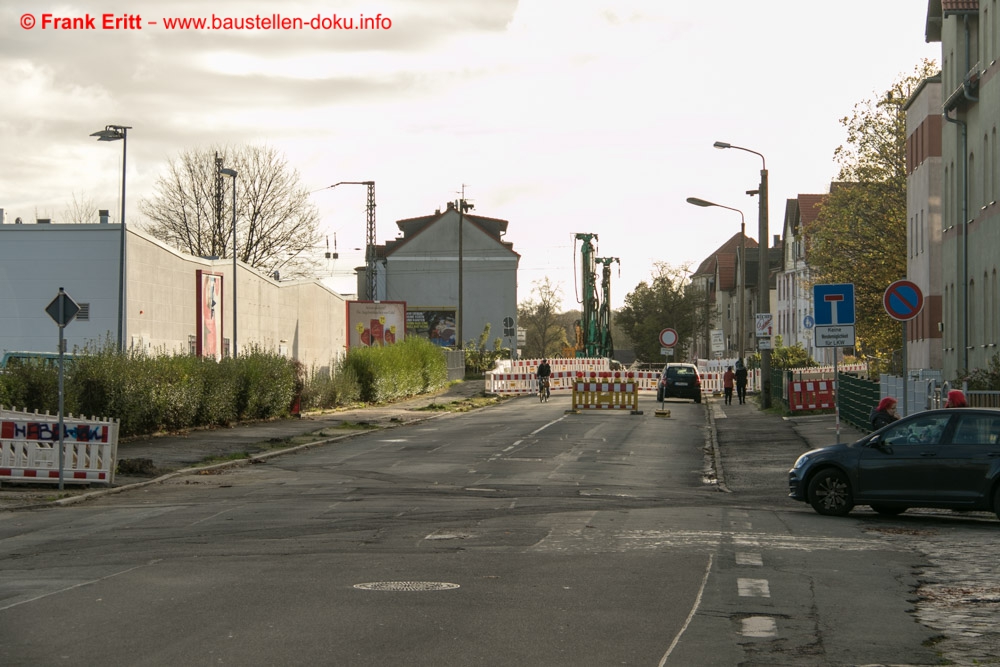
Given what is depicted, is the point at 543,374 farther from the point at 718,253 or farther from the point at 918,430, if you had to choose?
the point at 718,253

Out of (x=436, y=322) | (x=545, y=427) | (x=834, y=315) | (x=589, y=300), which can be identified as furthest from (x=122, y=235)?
(x=436, y=322)

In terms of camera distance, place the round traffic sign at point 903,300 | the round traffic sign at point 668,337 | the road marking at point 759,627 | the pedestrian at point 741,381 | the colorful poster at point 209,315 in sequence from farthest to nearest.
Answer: the pedestrian at point 741,381
the round traffic sign at point 668,337
the colorful poster at point 209,315
the round traffic sign at point 903,300
the road marking at point 759,627

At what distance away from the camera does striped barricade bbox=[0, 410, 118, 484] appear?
20.1m

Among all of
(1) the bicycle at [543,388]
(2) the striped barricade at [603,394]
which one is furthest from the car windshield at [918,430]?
(1) the bicycle at [543,388]

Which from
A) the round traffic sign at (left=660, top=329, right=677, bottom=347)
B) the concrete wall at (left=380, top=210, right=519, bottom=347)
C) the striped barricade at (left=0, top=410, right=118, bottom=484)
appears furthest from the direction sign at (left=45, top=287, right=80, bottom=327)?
the concrete wall at (left=380, top=210, right=519, bottom=347)

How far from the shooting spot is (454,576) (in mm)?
10859

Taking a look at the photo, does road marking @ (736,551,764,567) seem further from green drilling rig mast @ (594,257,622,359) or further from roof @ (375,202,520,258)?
roof @ (375,202,520,258)

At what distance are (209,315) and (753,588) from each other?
36.1 metres

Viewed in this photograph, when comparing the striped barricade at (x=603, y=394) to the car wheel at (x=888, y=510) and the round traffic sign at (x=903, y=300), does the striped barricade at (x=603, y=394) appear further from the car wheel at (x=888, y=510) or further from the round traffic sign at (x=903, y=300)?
the car wheel at (x=888, y=510)

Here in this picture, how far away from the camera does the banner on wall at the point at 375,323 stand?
64875 millimetres

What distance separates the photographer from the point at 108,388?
28.5m

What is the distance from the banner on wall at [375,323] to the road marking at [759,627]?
184ft

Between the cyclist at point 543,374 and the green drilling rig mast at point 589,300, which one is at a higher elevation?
the green drilling rig mast at point 589,300

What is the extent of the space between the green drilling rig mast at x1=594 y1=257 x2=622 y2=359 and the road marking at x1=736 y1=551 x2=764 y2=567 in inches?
2583
